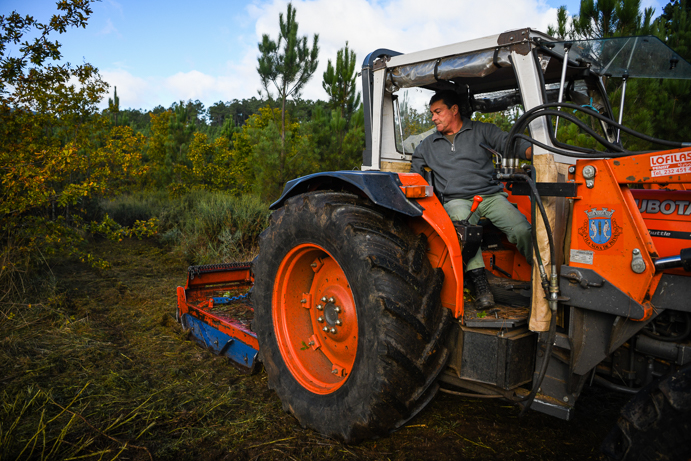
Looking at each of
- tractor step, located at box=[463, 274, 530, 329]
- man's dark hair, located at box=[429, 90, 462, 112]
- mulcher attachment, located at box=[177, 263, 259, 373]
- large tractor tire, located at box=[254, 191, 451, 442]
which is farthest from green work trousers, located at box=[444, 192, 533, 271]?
mulcher attachment, located at box=[177, 263, 259, 373]

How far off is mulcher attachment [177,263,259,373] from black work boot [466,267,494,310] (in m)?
1.63

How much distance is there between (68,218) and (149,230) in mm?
2615

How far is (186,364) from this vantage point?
3.56 m

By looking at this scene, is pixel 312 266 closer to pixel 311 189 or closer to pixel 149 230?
pixel 311 189

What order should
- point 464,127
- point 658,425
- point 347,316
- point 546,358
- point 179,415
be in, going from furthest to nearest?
point 464,127 → point 179,415 → point 347,316 → point 546,358 → point 658,425

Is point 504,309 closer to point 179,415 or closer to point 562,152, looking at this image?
point 562,152

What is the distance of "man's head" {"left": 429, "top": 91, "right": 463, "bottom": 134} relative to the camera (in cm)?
299

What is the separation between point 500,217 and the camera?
2.64 metres

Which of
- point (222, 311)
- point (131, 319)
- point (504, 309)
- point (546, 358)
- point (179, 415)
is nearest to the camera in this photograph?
point (546, 358)

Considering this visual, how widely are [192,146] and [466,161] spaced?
11.1 metres

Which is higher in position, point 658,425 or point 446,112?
point 446,112

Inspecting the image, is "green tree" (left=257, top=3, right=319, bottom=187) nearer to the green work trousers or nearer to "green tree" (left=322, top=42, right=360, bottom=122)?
"green tree" (left=322, top=42, right=360, bottom=122)

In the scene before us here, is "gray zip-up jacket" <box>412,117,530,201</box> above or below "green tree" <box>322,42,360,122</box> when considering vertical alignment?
below

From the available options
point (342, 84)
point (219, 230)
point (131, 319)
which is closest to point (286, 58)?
point (342, 84)
